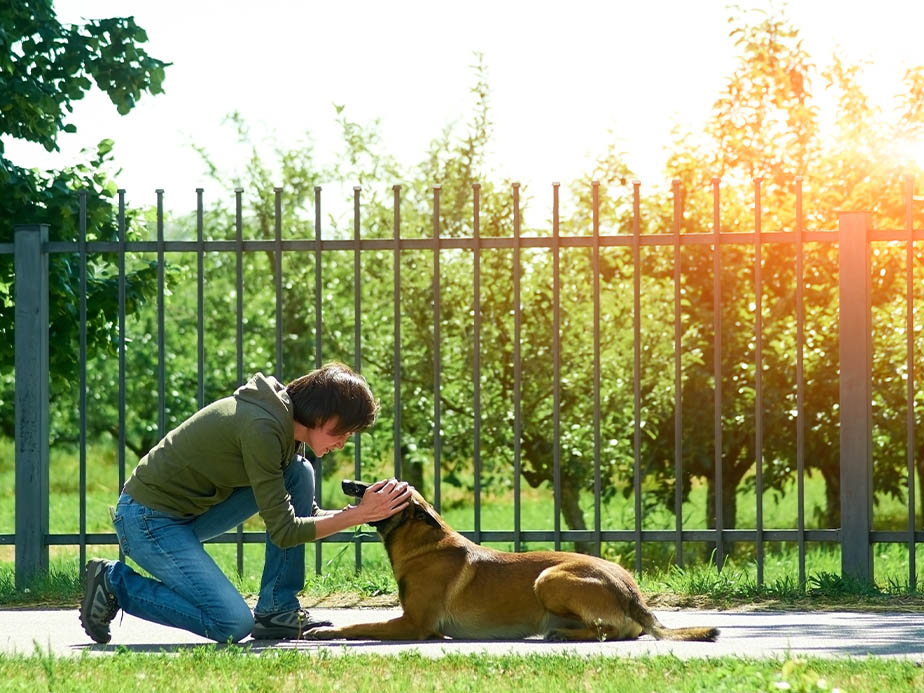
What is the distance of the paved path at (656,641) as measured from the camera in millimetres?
4953

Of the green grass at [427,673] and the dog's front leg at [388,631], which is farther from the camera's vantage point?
the dog's front leg at [388,631]

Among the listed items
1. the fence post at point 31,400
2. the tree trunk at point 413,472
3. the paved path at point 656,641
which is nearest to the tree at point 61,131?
the fence post at point 31,400

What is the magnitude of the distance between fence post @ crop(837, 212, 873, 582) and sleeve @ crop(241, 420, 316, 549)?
3345mm

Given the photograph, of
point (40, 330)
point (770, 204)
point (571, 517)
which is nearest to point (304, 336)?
point (571, 517)

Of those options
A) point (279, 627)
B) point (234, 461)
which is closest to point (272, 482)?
point (234, 461)

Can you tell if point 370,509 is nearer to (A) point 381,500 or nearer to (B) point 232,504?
(A) point 381,500

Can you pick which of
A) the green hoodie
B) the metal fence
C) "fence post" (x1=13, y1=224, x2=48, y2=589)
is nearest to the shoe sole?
the green hoodie

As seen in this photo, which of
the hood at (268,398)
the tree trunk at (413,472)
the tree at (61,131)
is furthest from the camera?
the tree trunk at (413,472)

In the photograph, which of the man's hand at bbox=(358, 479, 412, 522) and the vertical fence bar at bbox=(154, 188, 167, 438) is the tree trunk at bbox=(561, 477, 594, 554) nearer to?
the vertical fence bar at bbox=(154, 188, 167, 438)

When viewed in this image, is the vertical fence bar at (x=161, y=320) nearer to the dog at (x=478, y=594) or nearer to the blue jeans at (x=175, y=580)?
the blue jeans at (x=175, y=580)

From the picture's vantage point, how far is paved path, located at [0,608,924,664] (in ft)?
16.3

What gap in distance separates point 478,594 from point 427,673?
2.89ft

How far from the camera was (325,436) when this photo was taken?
5.14 m

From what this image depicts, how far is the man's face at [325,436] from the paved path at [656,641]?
79 cm
